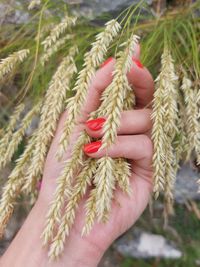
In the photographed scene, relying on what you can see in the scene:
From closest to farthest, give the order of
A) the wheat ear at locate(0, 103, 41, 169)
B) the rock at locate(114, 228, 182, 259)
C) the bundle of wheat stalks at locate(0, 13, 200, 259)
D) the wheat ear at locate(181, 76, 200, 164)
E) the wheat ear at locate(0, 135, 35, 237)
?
the bundle of wheat stalks at locate(0, 13, 200, 259), the wheat ear at locate(181, 76, 200, 164), the wheat ear at locate(0, 135, 35, 237), the wheat ear at locate(0, 103, 41, 169), the rock at locate(114, 228, 182, 259)

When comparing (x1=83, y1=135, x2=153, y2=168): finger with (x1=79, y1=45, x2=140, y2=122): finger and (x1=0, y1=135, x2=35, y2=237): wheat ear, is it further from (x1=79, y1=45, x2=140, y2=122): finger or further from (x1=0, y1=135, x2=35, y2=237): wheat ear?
(x1=0, y1=135, x2=35, y2=237): wheat ear

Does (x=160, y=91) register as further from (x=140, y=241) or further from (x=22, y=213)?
(x=22, y=213)

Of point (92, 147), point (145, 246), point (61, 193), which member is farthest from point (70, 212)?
point (145, 246)

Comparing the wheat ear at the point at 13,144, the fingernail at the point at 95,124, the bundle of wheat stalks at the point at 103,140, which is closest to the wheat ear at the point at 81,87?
the bundle of wheat stalks at the point at 103,140

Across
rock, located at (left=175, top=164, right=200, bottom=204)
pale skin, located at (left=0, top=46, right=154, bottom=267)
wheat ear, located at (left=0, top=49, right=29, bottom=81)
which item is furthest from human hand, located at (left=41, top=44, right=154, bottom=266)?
rock, located at (left=175, top=164, right=200, bottom=204)

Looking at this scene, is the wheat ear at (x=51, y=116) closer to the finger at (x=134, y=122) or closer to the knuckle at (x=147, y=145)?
the finger at (x=134, y=122)

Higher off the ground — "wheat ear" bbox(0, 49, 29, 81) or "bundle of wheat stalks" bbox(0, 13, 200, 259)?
"wheat ear" bbox(0, 49, 29, 81)
